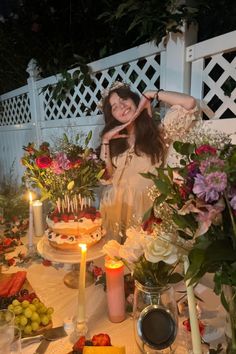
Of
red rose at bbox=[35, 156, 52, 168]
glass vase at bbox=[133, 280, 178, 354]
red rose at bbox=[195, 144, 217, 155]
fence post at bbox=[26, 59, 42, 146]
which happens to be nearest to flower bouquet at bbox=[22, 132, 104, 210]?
red rose at bbox=[35, 156, 52, 168]

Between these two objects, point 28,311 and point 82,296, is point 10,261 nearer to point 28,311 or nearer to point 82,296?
point 28,311

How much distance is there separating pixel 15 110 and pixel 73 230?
1886 millimetres

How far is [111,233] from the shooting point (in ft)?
4.66

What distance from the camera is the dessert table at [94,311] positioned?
760mm

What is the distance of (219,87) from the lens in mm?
1114

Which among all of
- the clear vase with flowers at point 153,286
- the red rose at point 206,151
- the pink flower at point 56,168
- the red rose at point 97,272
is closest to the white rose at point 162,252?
the clear vase with flowers at point 153,286

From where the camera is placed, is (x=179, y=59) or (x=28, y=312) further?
(x=179, y=59)

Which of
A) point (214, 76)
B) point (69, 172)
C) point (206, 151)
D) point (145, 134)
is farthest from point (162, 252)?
point (214, 76)

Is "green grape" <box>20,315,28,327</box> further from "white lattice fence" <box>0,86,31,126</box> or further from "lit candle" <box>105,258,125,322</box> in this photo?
"white lattice fence" <box>0,86,31,126</box>

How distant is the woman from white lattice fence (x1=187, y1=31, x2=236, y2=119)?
142mm

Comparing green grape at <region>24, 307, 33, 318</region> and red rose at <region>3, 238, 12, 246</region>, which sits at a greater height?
green grape at <region>24, 307, 33, 318</region>

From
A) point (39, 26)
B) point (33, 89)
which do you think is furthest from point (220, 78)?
point (33, 89)

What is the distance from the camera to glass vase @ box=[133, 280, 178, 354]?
2.12 feet

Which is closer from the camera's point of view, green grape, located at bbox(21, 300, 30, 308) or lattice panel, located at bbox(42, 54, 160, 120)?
green grape, located at bbox(21, 300, 30, 308)
